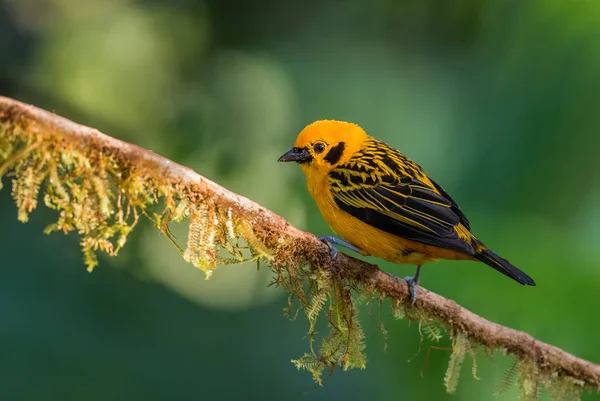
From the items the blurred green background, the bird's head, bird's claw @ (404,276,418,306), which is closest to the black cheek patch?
the bird's head

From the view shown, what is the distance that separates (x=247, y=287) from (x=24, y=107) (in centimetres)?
305

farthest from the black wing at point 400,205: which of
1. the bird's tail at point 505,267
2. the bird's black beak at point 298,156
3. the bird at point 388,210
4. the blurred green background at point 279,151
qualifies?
the blurred green background at point 279,151

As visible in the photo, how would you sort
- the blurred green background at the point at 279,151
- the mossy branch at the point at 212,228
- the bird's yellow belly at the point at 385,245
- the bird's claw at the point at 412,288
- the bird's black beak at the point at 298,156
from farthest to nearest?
the blurred green background at the point at 279,151 → the bird's black beak at the point at 298,156 → the bird's yellow belly at the point at 385,245 → the bird's claw at the point at 412,288 → the mossy branch at the point at 212,228

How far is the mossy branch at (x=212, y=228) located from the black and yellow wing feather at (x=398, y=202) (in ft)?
1.05

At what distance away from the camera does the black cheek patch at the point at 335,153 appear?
3.87 meters

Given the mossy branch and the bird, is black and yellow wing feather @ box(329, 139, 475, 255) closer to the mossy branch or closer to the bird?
the bird

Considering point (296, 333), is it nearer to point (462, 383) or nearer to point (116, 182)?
point (462, 383)

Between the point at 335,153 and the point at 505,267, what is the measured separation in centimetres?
120

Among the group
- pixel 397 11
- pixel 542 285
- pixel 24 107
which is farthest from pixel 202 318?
pixel 397 11

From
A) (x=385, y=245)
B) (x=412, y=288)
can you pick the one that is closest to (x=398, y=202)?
(x=385, y=245)

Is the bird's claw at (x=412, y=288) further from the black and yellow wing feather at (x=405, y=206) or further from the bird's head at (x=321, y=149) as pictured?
the bird's head at (x=321, y=149)

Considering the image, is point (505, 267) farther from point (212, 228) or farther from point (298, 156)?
point (212, 228)

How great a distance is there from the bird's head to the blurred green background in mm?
1263

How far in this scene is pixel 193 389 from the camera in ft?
15.0
